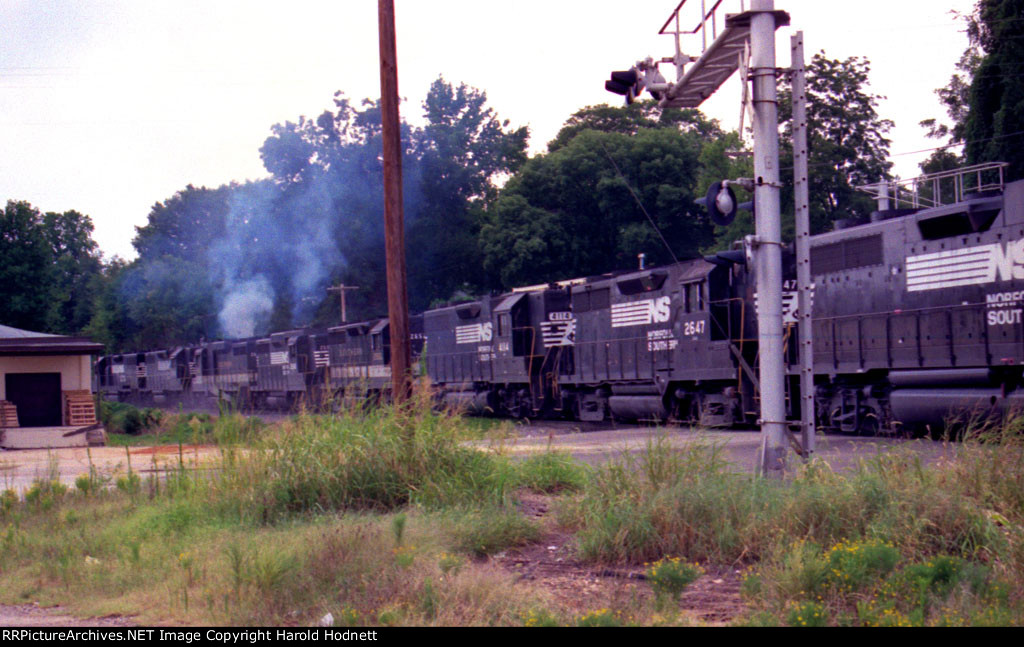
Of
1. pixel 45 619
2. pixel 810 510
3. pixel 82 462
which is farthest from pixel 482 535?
pixel 82 462

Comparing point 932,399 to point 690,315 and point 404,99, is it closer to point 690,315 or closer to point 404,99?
point 690,315

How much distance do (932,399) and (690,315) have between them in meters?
6.41

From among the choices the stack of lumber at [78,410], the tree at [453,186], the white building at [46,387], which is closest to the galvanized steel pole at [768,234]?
the white building at [46,387]

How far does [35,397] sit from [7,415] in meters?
1.68

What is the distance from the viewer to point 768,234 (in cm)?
998

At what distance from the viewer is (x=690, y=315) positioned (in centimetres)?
2042

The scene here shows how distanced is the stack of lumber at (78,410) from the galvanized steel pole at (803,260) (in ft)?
76.6

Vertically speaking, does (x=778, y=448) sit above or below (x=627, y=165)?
below

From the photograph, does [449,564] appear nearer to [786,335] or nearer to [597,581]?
[597,581]

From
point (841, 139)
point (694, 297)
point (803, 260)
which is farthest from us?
point (841, 139)

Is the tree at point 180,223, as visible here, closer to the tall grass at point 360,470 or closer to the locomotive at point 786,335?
the locomotive at point 786,335

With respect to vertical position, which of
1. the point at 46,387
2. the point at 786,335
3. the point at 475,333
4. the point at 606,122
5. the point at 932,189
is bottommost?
the point at 46,387

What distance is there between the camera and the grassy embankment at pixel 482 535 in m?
6.17

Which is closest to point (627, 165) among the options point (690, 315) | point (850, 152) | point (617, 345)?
point (850, 152)
